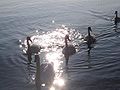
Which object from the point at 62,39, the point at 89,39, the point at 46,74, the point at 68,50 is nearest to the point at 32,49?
the point at 68,50

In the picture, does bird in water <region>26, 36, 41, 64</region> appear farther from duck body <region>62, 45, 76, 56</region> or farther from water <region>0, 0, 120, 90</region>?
duck body <region>62, 45, 76, 56</region>

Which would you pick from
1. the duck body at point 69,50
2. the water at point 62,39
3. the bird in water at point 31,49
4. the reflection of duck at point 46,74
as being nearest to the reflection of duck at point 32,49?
the bird in water at point 31,49

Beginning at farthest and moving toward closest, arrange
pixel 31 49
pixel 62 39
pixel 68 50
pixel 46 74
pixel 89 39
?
pixel 62 39, pixel 89 39, pixel 31 49, pixel 68 50, pixel 46 74

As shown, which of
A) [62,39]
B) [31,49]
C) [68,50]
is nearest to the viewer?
[68,50]

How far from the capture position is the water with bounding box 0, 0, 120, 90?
910 inches

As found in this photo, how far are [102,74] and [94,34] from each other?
9924mm

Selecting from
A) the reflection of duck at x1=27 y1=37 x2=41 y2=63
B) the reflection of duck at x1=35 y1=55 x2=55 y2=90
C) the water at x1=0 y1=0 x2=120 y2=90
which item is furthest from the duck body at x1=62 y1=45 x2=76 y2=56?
the reflection of duck at x1=35 y1=55 x2=55 y2=90

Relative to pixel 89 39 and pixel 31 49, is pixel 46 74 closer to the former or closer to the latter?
pixel 31 49

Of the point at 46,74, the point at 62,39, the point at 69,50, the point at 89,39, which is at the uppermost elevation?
the point at 89,39

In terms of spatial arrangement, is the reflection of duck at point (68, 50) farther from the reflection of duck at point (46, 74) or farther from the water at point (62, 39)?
the reflection of duck at point (46, 74)

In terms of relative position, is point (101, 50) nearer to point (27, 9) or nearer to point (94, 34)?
point (94, 34)

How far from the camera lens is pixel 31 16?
4406 cm

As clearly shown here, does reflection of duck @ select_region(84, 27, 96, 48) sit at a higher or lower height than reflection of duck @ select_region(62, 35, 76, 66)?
higher

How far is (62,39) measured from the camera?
3275cm
